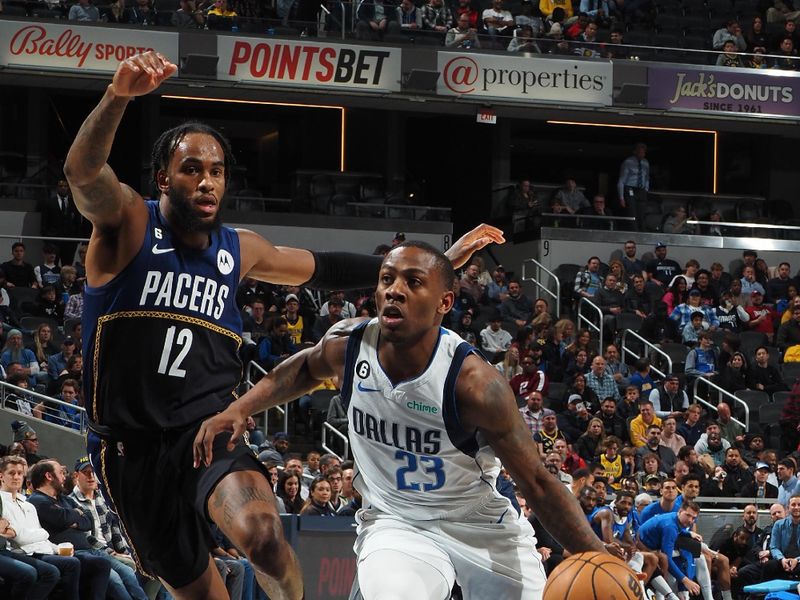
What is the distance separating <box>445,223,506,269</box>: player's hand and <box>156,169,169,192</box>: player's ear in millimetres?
1372

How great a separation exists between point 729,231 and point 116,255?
21895mm

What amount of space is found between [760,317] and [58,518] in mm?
13974

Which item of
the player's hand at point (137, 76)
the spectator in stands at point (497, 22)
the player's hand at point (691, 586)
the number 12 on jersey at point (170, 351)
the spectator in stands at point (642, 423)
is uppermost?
the spectator in stands at point (497, 22)

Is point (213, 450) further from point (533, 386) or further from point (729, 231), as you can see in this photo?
point (729, 231)

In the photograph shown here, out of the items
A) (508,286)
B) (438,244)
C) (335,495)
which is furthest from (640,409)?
(438,244)

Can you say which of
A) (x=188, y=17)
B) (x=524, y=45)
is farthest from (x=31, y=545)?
(x=524, y=45)

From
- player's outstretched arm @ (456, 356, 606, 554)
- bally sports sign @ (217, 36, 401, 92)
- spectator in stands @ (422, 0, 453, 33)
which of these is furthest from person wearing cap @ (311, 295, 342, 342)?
player's outstretched arm @ (456, 356, 606, 554)

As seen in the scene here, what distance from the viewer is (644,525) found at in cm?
1455

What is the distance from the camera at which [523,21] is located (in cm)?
2492

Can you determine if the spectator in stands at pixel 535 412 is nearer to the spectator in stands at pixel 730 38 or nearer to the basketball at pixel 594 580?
the spectator in stands at pixel 730 38

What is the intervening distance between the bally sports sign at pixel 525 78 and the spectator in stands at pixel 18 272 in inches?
324

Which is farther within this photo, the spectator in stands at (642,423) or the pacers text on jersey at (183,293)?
the spectator in stands at (642,423)

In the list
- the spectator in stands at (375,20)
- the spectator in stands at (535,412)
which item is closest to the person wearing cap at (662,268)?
the spectator in stands at (375,20)

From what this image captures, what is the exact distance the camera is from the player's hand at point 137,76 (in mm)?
4758
